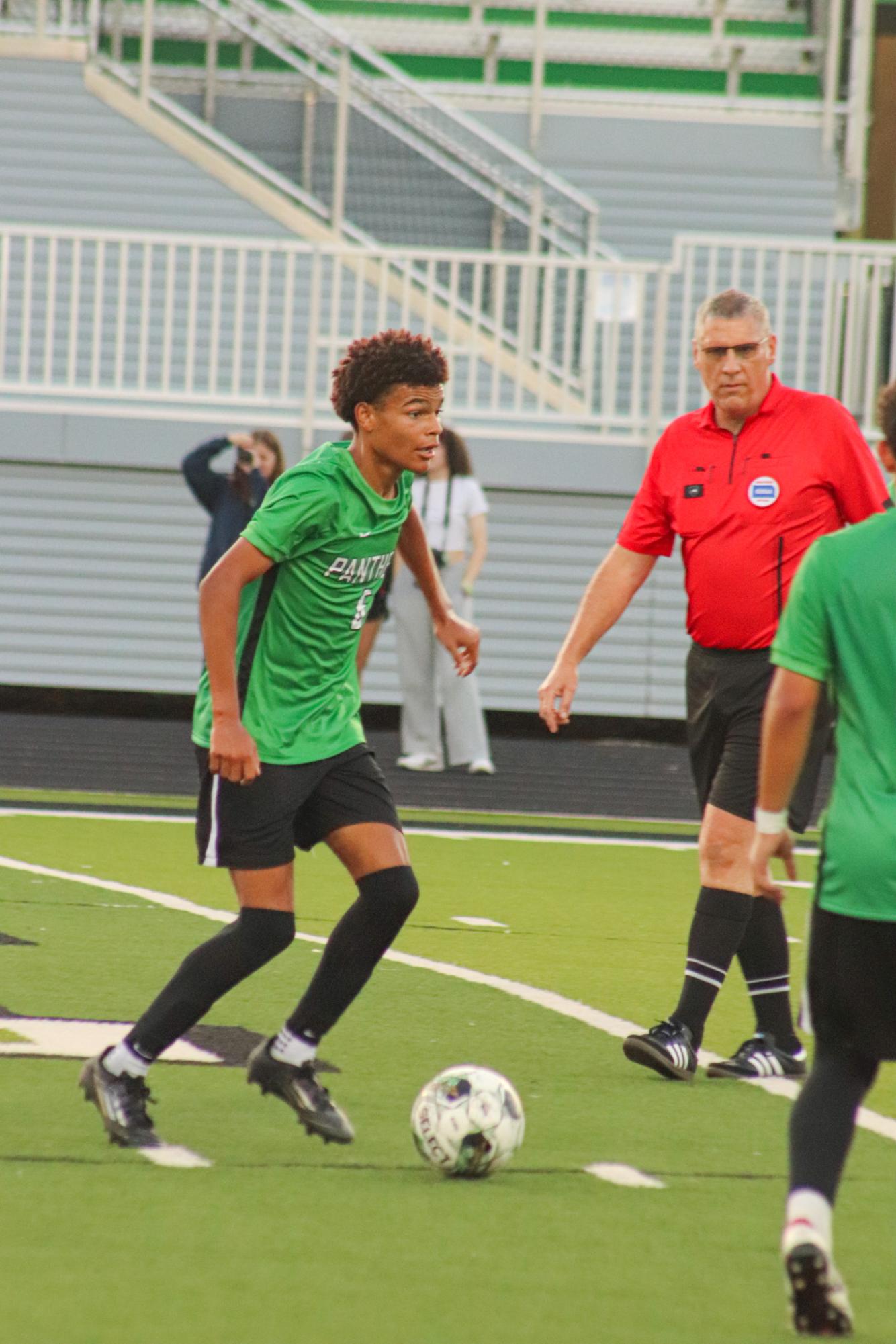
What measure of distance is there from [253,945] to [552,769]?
8.54 m

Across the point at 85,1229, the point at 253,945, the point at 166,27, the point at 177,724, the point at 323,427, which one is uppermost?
the point at 166,27

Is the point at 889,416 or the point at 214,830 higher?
the point at 889,416

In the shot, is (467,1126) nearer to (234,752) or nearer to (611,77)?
(234,752)

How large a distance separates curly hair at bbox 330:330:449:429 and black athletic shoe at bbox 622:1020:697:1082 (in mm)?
1892

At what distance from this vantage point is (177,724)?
572 inches

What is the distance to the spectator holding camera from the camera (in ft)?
38.5

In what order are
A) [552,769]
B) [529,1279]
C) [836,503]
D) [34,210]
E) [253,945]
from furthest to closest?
[34,210]
[552,769]
[836,503]
[253,945]
[529,1279]

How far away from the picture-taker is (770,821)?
3.67m

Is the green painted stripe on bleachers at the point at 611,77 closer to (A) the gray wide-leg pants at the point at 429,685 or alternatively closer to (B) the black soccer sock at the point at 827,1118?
(A) the gray wide-leg pants at the point at 429,685

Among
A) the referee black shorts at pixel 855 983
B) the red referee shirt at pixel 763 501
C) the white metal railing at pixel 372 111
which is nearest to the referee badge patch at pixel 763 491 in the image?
the red referee shirt at pixel 763 501

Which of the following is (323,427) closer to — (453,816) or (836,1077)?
(453,816)

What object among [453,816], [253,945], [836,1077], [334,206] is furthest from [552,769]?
[836,1077]

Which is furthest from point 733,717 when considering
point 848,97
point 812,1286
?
point 848,97

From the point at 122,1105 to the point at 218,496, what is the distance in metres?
7.75
